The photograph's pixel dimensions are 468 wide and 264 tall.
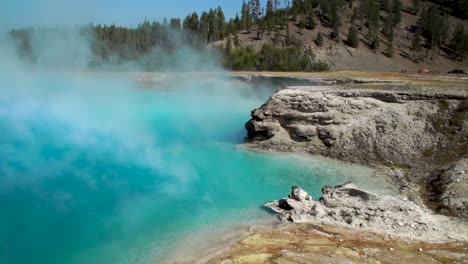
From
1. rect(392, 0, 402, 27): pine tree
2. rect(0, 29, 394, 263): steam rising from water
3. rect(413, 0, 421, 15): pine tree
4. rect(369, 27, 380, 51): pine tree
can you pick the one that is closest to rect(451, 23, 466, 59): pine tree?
rect(392, 0, 402, 27): pine tree

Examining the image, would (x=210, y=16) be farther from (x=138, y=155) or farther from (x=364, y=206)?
(x=364, y=206)

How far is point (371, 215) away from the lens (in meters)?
16.0

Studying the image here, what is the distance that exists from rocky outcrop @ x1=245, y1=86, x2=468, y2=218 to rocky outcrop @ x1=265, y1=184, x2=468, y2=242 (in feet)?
25.6

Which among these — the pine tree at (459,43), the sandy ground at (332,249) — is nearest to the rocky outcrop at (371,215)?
the sandy ground at (332,249)

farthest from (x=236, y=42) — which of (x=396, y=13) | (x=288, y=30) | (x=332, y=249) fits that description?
(x=332, y=249)

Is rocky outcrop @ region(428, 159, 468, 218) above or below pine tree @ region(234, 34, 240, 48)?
below

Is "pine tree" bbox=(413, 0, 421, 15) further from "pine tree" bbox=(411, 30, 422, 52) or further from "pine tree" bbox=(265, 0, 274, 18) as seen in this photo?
"pine tree" bbox=(265, 0, 274, 18)

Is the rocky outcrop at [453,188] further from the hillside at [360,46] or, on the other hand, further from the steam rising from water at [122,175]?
the hillside at [360,46]

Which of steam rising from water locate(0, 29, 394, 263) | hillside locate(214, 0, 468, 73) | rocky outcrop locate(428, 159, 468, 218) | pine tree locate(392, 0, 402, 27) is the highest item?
pine tree locate(392, 0, 402, 27)

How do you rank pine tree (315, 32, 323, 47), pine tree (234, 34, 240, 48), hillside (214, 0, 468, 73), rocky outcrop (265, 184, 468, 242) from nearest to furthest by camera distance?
rocky outcrop (265, 184, 468, 242) < hillside (214, 0, 468, 73) < pine tree (315, 32, 323, 47) < pine tree (234, 34, 240, 48)

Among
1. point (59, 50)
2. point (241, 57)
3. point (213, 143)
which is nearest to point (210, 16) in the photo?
point (241, 57)

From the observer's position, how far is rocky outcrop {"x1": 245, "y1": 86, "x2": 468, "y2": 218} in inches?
983

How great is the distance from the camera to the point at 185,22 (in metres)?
122

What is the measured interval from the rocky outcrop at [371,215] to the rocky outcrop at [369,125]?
780 cm
